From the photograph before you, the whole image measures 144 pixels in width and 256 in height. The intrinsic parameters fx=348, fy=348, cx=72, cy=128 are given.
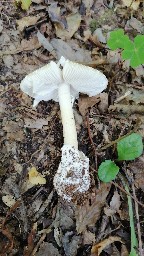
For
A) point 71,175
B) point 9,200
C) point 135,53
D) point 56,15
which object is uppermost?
point 56,15

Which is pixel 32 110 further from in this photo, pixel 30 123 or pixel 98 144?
pixel 98 144

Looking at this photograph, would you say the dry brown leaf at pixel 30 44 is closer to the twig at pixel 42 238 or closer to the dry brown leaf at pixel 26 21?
the dry brown leaf at pixel 26 21

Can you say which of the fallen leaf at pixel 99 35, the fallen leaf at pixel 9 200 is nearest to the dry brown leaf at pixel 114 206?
the fallen leaf at pixel 9 200

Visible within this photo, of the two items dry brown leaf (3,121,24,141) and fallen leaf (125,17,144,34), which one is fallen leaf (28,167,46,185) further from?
fallen leaf (125,17,144,34)

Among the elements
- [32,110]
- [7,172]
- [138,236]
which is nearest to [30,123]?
[32,110]

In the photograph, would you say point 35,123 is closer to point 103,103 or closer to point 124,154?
point 103,103

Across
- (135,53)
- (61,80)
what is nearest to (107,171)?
(61,80)
